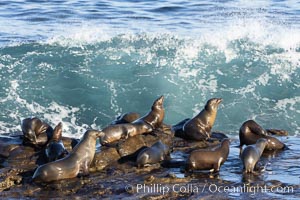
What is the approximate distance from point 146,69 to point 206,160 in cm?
977

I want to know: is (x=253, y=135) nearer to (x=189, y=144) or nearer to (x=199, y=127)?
(x=199, y=127)

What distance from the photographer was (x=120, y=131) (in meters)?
9.42

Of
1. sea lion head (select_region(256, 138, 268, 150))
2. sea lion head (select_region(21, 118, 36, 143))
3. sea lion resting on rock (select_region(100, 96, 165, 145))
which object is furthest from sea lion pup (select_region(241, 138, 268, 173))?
sea lion head (select_region(21, 118, 36, 143))

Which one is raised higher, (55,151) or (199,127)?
(55,151)

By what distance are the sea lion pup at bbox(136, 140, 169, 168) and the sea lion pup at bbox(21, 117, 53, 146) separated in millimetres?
1597

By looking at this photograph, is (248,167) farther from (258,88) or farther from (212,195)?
(258,88)

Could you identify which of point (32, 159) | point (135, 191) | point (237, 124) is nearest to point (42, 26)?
point (237, 124)

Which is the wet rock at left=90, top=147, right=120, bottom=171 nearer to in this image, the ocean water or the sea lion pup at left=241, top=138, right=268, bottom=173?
the sea lion pup at left=241, top=138, right=268, bottom=173

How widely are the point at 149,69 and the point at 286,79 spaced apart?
13.1 ft

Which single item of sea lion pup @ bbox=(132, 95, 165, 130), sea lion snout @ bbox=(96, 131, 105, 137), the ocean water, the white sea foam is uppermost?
sea lion snout @ bbox=(96, 131, 105, 137)

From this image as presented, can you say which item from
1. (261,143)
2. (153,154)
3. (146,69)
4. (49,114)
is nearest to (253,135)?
(261,143)

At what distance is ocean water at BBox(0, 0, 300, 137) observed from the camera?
15.8 m

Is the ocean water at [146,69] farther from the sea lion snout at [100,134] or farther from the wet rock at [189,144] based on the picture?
→ the sea lion snout at [100,134]

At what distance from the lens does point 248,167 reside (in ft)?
27.7
